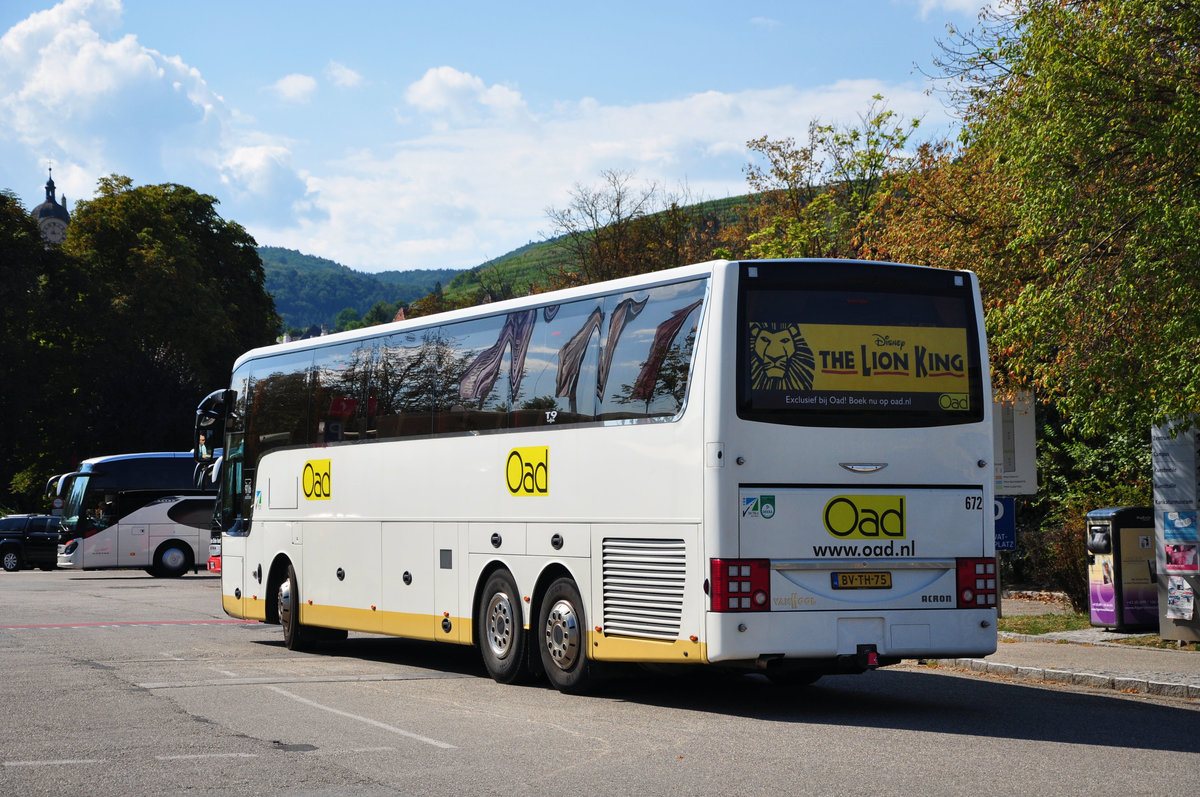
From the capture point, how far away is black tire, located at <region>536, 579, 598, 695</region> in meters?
12.9

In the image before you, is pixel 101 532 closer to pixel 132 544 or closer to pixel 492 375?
pixel 132 544

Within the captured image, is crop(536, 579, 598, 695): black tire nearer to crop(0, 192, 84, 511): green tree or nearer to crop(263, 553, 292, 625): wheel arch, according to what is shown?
crop(263, 553, 292, 625): wheel arch

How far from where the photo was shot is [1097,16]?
1602 centimetres

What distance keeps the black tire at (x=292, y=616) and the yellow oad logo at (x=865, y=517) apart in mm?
8743

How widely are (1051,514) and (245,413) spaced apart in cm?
1536

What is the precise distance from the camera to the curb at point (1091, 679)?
13.1 meters

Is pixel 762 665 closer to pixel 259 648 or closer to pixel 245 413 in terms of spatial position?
pixel 259 648

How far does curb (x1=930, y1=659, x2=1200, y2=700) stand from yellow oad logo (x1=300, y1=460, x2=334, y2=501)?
7.45 m

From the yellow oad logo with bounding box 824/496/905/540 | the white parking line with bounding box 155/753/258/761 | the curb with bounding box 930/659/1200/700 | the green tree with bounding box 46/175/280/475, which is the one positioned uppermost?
the green tree with bounding box 46/175/280/475

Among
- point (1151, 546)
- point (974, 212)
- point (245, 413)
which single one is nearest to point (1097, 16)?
point (974, 212)

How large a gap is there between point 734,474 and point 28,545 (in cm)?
3920

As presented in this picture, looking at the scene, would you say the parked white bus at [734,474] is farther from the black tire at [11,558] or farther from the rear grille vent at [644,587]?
the black tire at [11,558]

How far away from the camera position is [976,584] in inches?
479

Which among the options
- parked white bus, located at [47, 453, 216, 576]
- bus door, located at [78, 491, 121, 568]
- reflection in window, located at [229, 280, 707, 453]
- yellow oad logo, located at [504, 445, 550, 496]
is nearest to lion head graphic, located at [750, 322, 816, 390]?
reflection in window, located at [229, 280, 707, 453]
